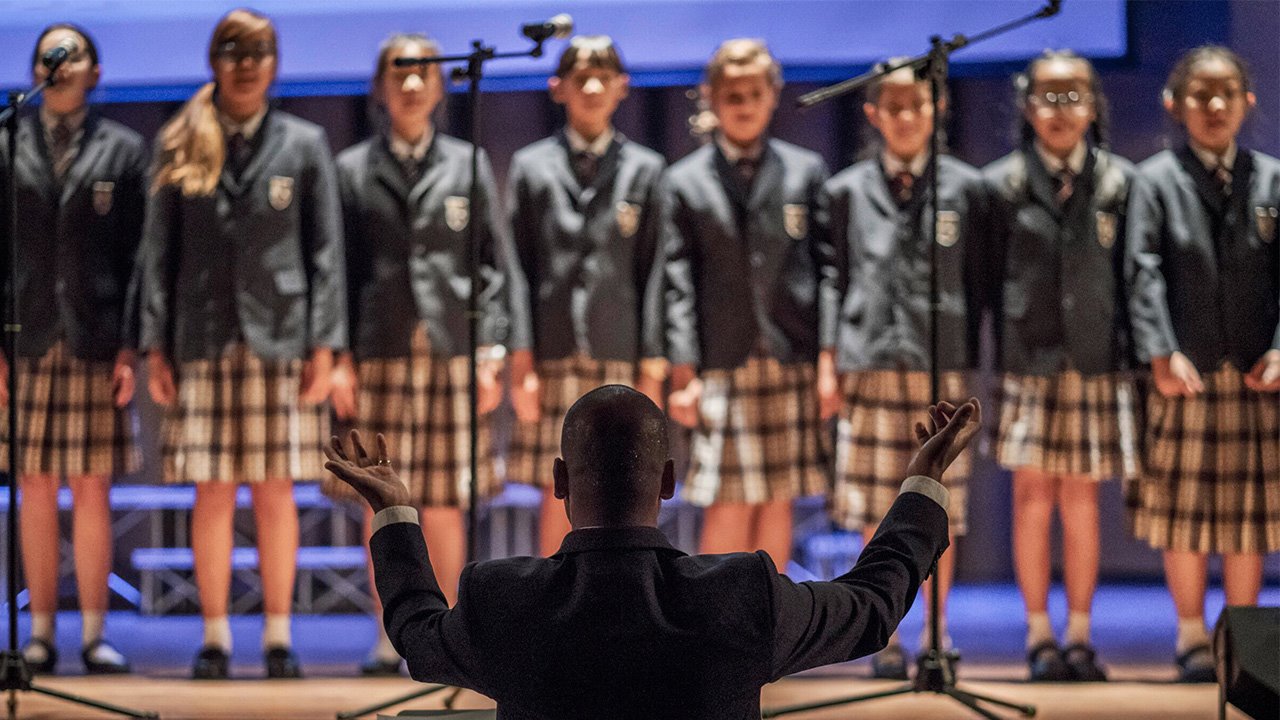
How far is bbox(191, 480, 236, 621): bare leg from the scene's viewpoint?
3736 millimetres

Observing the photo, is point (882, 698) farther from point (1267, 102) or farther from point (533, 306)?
point (1267, 102)

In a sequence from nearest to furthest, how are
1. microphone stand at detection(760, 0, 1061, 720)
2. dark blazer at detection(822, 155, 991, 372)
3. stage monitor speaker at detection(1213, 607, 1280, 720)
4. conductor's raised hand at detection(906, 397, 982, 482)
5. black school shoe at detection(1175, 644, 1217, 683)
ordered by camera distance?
1. conductor's raised hand at detection(906, 397, 982, 482)
2. stage monitor speaker at detection(1213, 607, 1280, 720)
3. microphone stand at detection(760, 0, 1061, 720)
4. black school shoe at detection(1175, 644, 1217, 683)
5. dark blazer at detection(822, 155, 991, 372)

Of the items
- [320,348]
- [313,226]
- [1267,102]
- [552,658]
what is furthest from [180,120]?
[1267,102]

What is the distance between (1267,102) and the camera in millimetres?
4492

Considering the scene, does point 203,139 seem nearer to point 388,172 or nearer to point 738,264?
point 388,172

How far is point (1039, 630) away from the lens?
12.1ft

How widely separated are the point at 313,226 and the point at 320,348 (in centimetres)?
34

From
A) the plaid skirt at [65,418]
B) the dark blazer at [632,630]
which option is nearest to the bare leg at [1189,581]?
the dark blazer at [632,630]

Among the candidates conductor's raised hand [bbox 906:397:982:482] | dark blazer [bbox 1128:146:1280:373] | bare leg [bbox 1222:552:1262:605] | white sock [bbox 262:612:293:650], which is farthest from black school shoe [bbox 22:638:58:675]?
bare leg [bbox 1222:552:1262:605]

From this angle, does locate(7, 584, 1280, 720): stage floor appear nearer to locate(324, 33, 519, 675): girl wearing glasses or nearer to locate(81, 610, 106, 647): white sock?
locate(81, 610, 106, 647): white sock

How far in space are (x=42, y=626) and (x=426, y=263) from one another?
145 centimetres

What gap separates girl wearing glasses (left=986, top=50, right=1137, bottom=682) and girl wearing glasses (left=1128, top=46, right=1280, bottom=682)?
10 centimetres

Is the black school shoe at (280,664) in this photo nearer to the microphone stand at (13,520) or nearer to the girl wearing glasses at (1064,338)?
the microphone stand at (13,520)

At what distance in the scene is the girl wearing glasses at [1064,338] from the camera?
3.65 m
